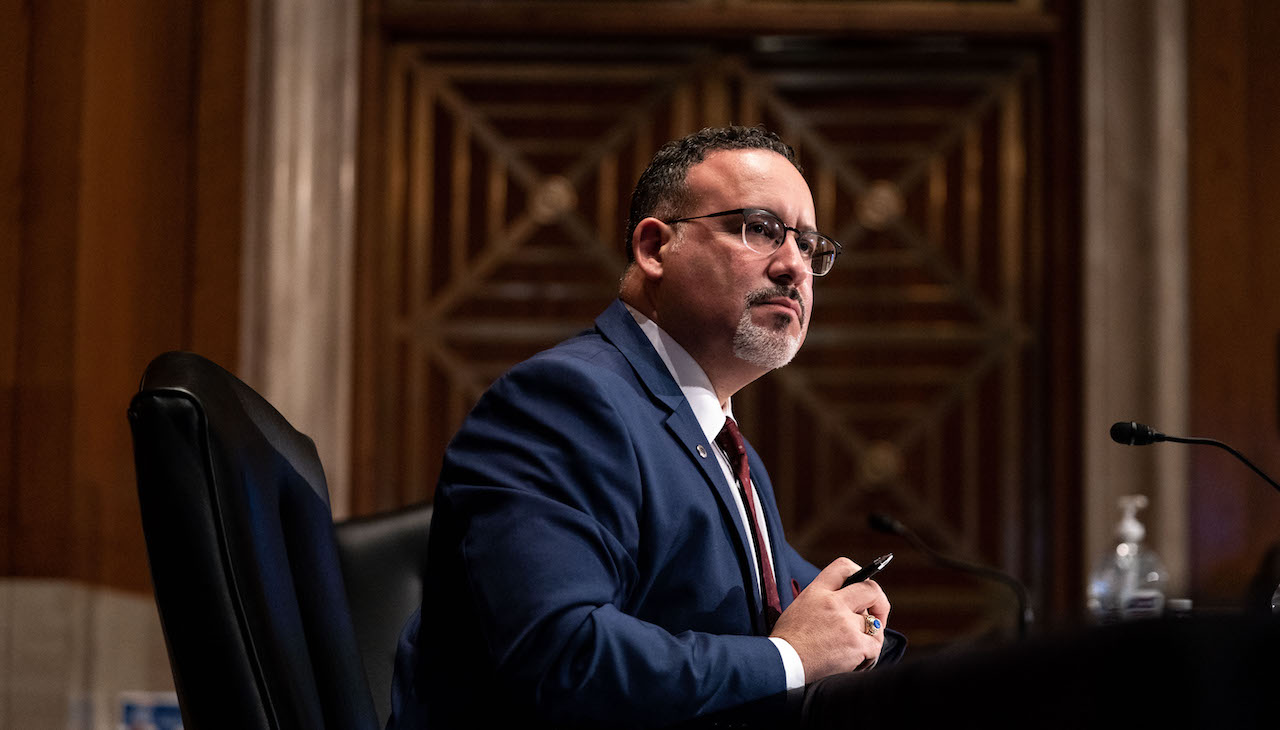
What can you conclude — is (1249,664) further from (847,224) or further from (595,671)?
(847,224)

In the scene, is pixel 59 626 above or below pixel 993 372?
below

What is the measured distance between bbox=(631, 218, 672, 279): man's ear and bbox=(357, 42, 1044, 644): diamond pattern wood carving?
2.79 meters

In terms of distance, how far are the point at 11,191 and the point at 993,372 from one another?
3.24 metres

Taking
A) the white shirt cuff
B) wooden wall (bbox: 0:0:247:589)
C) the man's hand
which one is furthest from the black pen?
wooden wall (bbox: 0:0:247:589)

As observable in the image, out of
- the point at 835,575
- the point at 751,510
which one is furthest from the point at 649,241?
the point at 835,575

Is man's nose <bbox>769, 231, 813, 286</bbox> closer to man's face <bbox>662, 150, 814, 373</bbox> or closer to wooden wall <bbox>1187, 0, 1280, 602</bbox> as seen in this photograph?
man's face <bbox>662, 150, 814, 373</bbox>

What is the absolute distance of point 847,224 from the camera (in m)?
4.89

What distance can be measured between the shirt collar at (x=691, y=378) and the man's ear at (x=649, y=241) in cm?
8

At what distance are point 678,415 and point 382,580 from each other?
54 centimetres

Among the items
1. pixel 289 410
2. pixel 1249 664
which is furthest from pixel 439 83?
pixel 1249 664

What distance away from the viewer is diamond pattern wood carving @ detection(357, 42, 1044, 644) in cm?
483

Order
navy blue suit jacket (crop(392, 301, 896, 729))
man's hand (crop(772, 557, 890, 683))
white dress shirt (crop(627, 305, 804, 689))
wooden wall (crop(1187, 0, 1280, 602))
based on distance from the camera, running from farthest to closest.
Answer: wooden wall (crop(1187, 0, 1280, 602)) < white dress shirt (crop(627, 305, 804, 689)) < man's hand (crop(772, 557, 890, 683)) < navy blue suit jacket (crop(392, 301, 896, 729))

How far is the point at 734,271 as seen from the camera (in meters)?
2.01

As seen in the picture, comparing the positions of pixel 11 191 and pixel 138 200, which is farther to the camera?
pixel 138 200
